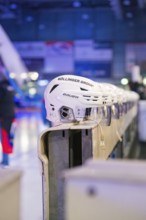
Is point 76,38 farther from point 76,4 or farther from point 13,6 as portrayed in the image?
point 13,6

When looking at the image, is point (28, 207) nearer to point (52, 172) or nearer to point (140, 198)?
point (52, 172)

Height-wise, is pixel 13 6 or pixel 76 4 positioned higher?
pixel 76 4

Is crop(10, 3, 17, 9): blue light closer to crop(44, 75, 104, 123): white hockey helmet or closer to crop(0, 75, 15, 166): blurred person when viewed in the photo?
crop(0, 75, 15, 166): blurred person

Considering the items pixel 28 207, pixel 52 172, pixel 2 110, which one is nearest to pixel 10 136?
pixel 2 110

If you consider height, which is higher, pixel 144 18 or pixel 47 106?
pixel 144 18

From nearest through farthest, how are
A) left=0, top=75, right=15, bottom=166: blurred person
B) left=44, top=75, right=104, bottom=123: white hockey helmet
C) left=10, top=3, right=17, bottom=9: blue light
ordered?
left=44, top=75, right=104, bottom=123: white hockey helmet, left=0, top=75, right=15, bottom=166: blurred person, left=10, top=3, right=17, bottom=9: blue light

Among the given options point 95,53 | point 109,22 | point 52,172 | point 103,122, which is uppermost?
point 109,22

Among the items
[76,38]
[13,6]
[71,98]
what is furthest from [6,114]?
[76,38]

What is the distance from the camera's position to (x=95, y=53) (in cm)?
2045

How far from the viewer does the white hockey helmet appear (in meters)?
2.34

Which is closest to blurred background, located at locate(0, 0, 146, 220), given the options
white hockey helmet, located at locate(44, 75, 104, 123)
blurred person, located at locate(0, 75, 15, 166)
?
blurred person, located at locate(0, 75, 15, 166)

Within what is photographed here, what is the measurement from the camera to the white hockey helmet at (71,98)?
2.34 meters

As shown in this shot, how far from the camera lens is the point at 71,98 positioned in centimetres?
236

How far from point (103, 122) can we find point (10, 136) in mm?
2699
